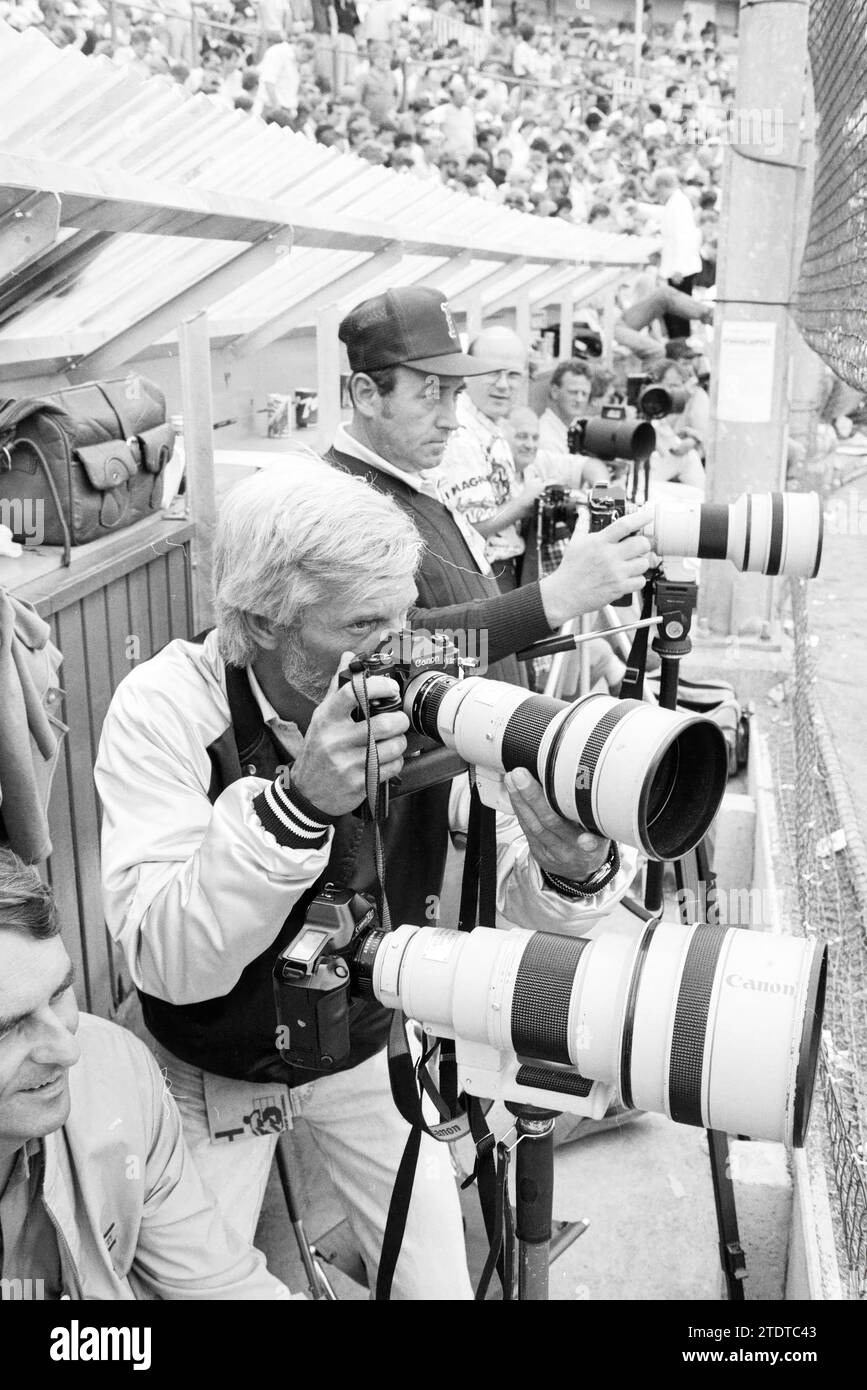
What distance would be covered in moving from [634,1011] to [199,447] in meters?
2.29

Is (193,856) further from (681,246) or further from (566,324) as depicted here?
(681,246)

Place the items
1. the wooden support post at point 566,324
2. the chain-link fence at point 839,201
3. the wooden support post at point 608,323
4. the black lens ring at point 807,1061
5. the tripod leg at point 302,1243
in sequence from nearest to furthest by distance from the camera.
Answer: the black lens ring at point 807,1061, the tripod leg at point 302,1243, the chain-link fence at point 839,201, the wooden support post at point 608,323, the wooden support post at point 566,324

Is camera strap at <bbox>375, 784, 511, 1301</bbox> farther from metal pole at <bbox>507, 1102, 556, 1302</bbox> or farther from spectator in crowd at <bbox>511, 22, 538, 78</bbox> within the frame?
spectator in crowd at <bbox>511, 22, 538, 78</bbox>

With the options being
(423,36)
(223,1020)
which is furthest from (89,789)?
(423,36)

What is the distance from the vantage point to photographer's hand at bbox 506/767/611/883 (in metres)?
1.54

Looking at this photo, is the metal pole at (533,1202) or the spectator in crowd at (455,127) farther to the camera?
the spectator in crowd at (455,127)

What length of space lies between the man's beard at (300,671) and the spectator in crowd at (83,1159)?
1.52 feet

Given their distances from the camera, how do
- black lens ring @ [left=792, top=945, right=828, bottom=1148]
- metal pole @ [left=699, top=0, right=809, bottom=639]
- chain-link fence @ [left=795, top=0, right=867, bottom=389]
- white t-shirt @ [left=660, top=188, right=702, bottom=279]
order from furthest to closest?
white t-shirt @ [left=660, top=188, right=702, bottom=279], metal pole @ [left=699, top=0, right=809, bottom=639], chain-link fence @ [left=795, top=0, right=867, bottom=389], black lens ring @ [left=792, top=945, right=828, bottom=1148]

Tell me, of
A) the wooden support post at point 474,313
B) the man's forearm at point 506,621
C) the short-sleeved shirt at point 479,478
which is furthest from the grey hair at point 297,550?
the wooden support post at point 474,313

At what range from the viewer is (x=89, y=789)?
272 centimetres

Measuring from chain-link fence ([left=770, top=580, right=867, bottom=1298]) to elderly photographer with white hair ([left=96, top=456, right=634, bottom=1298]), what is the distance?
548mm

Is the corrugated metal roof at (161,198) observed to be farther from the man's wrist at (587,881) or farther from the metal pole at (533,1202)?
the metal pole at (533,1202)

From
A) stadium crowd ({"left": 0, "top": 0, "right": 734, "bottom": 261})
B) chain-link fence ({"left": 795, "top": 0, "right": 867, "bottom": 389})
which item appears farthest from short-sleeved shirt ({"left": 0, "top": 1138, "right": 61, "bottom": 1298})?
stadium crowd ({"left": 0, "top": 0, "right": 734, "bottom": 261})

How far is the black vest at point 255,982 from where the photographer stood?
1.79m
